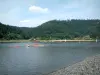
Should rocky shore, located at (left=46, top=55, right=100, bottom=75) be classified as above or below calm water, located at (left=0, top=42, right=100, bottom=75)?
above

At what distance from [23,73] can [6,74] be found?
240 cm

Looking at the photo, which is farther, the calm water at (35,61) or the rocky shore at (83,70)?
the calm water at (35,61)

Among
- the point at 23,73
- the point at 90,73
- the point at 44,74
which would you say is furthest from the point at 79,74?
the point at 23,73

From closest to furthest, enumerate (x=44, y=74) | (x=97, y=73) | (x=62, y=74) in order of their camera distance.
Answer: (x=97, y=73) < (x=62, y=74) < (x=44, y=74)

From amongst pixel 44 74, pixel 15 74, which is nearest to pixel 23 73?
pixel 15 74

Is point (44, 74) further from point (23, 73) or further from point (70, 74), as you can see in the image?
point (70, 74)

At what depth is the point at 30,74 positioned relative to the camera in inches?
1244

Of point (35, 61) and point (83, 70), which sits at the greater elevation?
point (83, 70)

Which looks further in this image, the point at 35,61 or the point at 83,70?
the point at 35,61

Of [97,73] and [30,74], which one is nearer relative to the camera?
[97,73]

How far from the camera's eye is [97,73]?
2344 centimetres

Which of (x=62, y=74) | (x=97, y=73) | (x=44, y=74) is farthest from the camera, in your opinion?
(x=44, y=74)

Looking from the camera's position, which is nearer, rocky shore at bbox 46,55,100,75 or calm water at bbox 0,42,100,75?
rocky shore at bbox 46,55,100,75

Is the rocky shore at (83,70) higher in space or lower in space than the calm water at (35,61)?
higher
